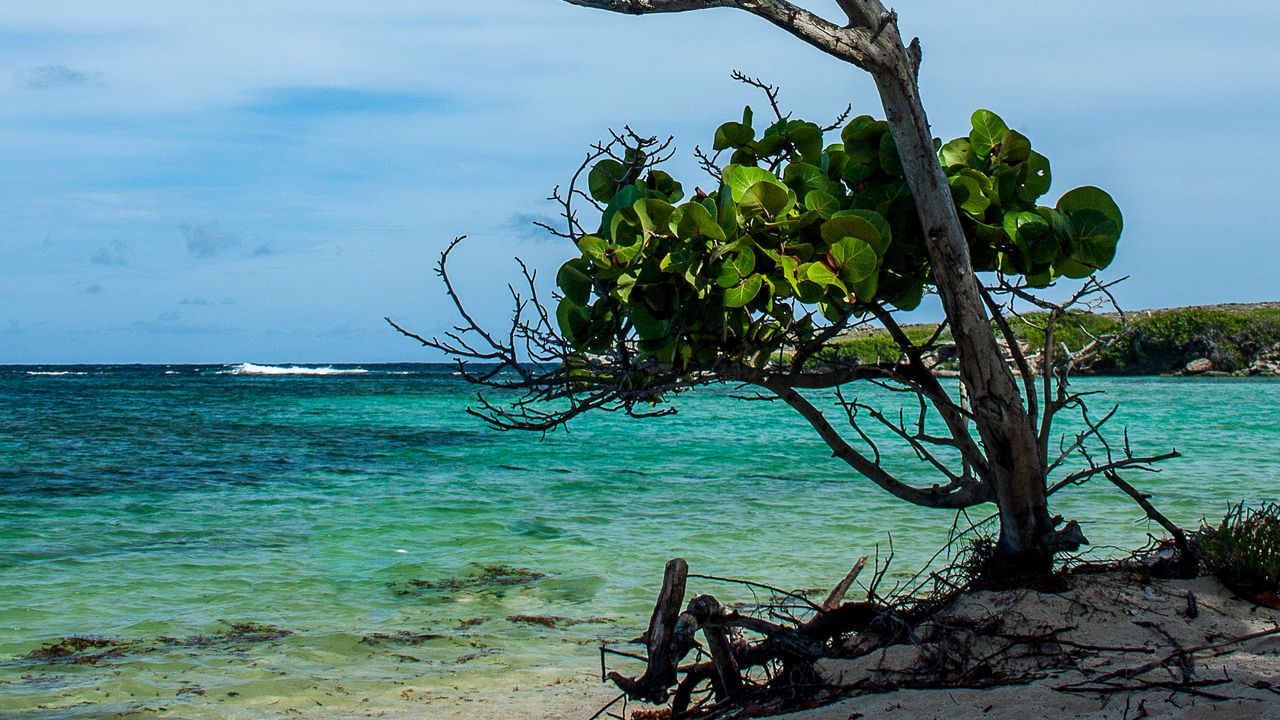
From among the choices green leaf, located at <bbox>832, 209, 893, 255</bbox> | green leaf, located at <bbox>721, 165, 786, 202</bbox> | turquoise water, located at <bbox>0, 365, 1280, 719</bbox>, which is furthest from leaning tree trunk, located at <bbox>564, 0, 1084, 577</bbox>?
turquoise water, located at <bbox>0, 365, 1280, 719</bbox>

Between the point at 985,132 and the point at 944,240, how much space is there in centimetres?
53

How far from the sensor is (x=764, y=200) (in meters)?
3.48

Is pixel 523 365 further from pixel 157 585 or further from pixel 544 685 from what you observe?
pixel 157 585

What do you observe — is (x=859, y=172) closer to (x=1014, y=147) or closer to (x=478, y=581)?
(x=1014, y=147)

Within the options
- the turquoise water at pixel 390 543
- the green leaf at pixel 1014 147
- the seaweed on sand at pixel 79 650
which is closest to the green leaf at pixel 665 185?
the green leaf at pixel 1014 147

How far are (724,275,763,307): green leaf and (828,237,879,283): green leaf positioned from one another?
0.31 m

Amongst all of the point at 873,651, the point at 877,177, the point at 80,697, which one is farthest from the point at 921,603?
the point at 80,697

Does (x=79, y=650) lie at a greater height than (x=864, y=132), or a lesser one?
lesser

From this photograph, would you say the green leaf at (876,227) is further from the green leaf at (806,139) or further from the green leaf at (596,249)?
the green leaf at (596,249)

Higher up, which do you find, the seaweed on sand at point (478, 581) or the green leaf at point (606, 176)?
the green leaf at point (606, 176)

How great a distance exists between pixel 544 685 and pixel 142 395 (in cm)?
4346

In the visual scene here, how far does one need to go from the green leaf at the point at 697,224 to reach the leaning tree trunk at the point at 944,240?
27.3 inches

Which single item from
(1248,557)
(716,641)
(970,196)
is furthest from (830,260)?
(1248,557)

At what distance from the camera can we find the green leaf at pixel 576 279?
3744 mm
